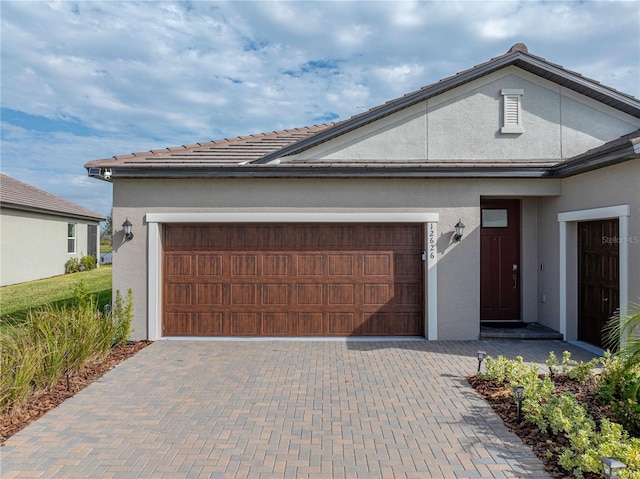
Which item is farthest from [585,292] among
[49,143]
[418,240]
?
[49,143]

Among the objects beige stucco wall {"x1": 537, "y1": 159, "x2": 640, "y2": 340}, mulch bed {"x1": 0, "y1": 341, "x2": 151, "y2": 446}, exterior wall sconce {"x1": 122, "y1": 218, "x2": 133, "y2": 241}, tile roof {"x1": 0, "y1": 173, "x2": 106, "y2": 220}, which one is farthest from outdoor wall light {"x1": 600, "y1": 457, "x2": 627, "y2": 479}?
tile roof {"x1": 0, "y1": 173, "x2": 106, "y2": 220}

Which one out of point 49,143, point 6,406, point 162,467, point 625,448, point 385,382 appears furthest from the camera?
point 49,143

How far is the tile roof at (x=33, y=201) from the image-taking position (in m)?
16.9

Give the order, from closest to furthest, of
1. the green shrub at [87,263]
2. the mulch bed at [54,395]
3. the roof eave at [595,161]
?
1. the mulch bed at [54,395]
2. the roof eave at [595,161]
3. the green shrub at [87,263]

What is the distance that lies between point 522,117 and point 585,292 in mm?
3865

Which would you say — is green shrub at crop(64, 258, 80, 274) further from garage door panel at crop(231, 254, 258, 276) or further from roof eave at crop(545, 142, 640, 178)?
roof eave at crop(545, 142, 640, 178)

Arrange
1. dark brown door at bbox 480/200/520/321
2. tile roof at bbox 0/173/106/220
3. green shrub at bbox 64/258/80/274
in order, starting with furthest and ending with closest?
green shrub at bbox 64/258/80/274, tile roof at bbox 0/173/106/220, dark brown door at bbox 480/200/520/321

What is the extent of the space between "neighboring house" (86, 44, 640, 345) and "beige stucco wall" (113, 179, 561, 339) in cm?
3

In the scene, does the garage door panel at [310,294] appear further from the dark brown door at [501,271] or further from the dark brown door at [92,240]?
the dark brown door at [92,240]

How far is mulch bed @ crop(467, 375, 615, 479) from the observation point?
3928 millimetres

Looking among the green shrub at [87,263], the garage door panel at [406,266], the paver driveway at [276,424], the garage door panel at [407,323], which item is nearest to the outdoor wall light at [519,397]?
the paver driveway at [276,424]

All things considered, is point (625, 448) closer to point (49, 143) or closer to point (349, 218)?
point (349, 218)

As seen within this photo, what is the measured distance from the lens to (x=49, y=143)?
17875 mm

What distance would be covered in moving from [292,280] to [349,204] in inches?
80.1
